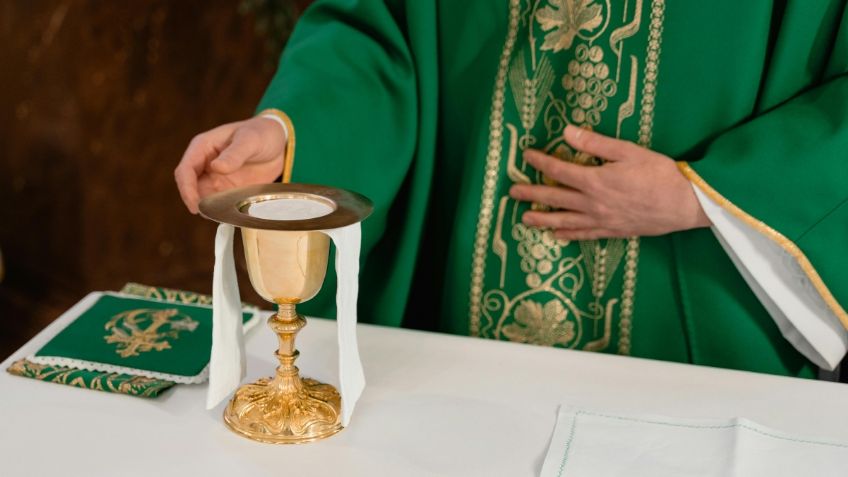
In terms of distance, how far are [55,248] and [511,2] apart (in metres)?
2.21

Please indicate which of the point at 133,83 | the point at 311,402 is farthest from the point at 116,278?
the point at 311,402

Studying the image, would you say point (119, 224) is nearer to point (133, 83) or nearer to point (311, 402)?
point (133, 83)

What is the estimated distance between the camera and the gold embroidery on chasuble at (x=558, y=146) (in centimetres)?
126

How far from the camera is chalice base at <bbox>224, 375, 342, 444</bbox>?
0.87 meters

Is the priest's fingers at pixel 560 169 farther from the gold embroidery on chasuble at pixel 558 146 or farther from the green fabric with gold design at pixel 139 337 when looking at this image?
the green fabric with gold design at pixel 139 337

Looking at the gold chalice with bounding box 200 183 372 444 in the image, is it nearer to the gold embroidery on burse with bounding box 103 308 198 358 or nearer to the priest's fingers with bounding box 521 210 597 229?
the gold embroidery on burse with bounding box 103 308 198 358

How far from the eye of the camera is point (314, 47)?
1.32 m

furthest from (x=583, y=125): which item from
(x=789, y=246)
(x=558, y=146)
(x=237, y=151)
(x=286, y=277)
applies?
(x=286, y=277)

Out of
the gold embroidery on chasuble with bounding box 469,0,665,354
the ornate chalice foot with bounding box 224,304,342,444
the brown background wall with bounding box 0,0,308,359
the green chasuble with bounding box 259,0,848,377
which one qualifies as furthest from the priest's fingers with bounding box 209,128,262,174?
the brown background wall with bounding box 0,0,308,359

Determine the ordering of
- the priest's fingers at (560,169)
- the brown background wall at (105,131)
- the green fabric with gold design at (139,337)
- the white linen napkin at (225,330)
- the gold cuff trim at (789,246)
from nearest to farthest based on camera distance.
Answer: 1. the white linen napkin at (225,330)
2. the green fabric with gold design at (139,337)
3. the gold cuff trim at (789,246)
4. the priest's fingers at (560,169)
5. the brown background wall at (105,131)

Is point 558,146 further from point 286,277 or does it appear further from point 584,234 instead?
point 286,277

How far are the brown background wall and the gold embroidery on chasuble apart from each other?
1580 mm

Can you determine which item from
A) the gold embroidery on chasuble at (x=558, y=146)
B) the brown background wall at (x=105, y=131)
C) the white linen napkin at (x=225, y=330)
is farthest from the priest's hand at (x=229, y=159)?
the brown background wall at (x=105, y=131)

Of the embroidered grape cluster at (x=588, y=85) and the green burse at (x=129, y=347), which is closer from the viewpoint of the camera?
the green burse at (x=129, y=347)
